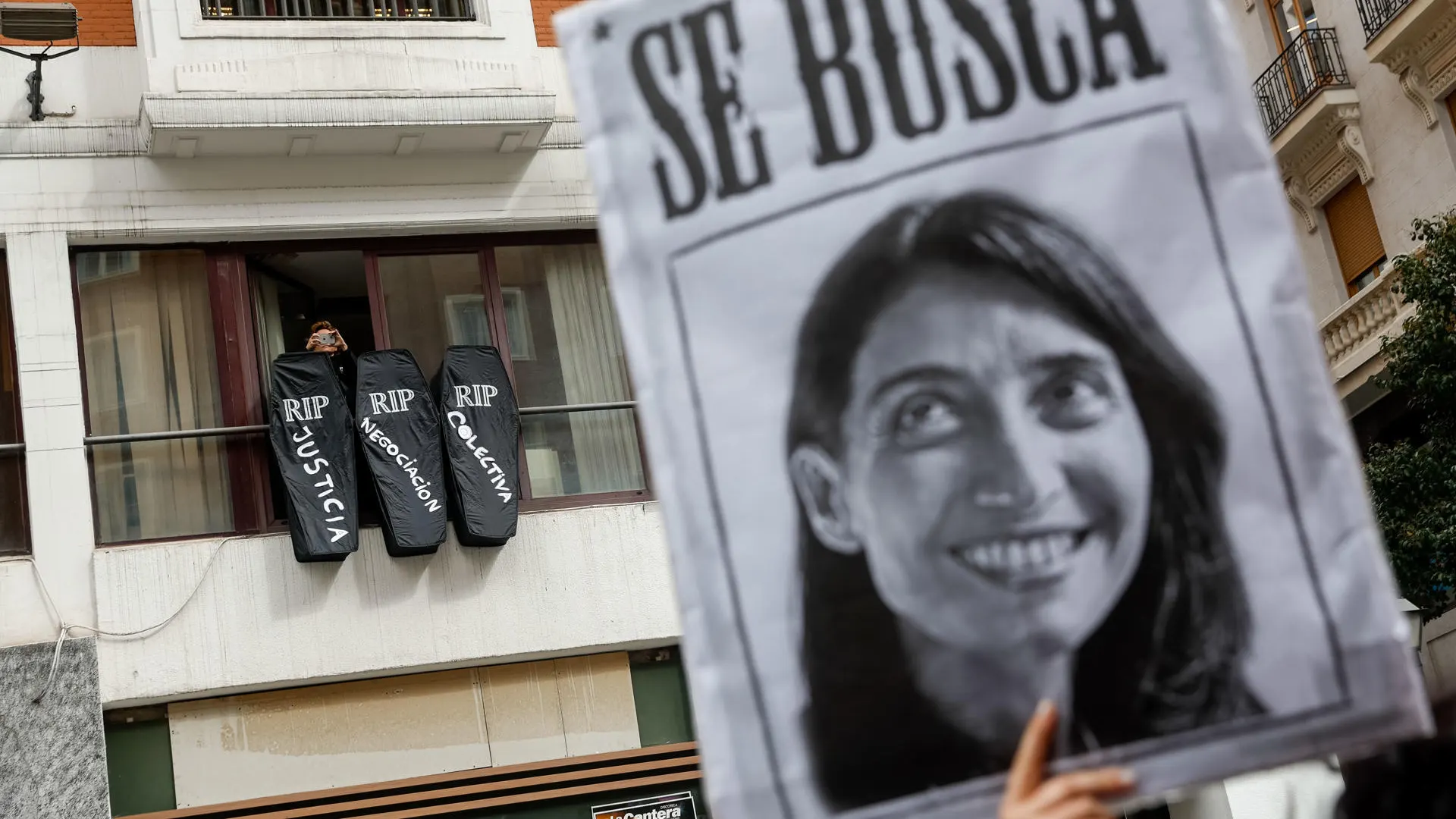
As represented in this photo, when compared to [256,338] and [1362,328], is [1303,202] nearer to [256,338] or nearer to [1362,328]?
[1362,328]

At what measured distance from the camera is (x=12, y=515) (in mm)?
11797

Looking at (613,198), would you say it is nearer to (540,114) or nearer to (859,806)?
(859,806)

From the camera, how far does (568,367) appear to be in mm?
13477

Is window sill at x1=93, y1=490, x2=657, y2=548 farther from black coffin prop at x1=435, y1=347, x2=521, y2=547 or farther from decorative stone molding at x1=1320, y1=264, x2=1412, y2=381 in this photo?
decorative stone molding at x1=1320, y1=264, x2=1412, y2=381

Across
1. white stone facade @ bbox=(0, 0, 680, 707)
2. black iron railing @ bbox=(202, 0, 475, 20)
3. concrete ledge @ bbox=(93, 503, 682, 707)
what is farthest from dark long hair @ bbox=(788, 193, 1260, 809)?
black iron railing @ bbox=(202, 0, 475, 20)

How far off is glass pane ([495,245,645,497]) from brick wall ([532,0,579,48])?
1.79 meters

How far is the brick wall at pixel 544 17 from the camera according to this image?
1406 centimetres

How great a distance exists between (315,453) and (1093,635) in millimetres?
9869

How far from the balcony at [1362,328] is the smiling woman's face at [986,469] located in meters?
23.3

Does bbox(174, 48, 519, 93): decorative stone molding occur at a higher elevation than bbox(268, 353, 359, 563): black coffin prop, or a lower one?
higher

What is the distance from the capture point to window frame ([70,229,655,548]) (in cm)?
1230

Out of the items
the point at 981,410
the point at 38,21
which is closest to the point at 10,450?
the point at 38,21

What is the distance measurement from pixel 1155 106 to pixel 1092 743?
1147mm

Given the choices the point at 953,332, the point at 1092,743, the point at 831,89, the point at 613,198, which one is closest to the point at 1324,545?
the point at 1092,743
